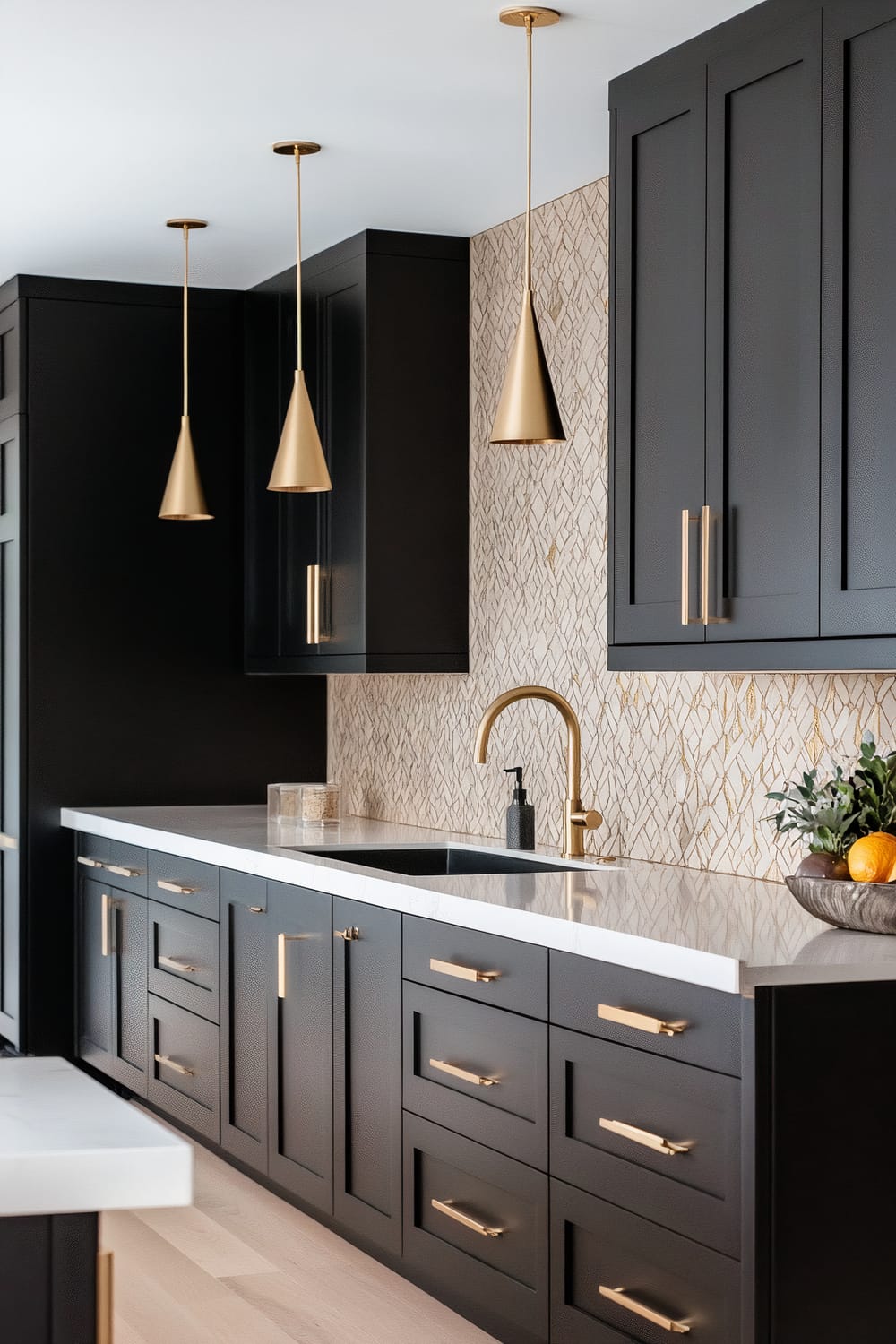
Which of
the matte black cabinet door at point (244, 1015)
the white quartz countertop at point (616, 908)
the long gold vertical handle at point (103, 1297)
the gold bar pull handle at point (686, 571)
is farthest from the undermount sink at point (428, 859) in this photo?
the long gold vertical handle at point (103, 1297)

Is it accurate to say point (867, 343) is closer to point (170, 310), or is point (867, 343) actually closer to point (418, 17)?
point (418, 17)

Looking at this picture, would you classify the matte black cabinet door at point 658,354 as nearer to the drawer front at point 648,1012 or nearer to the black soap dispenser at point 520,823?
the drawer front at point 648,1012

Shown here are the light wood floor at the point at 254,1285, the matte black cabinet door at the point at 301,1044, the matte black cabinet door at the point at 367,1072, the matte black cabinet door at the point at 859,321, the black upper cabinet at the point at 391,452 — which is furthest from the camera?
the black upper cabinet at the point at 391,452

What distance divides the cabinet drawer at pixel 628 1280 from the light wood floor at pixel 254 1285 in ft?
1.43

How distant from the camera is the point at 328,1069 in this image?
11.5ft

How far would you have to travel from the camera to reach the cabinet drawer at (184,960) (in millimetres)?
4160

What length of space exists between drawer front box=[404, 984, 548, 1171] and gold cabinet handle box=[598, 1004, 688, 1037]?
212 millimetres

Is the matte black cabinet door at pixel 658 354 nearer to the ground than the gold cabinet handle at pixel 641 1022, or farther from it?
farther from it

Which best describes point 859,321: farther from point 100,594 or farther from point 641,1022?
point 100,594

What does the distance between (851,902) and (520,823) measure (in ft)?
4.64

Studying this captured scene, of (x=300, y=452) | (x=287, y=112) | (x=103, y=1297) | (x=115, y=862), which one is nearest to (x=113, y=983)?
(x=115, y=862)

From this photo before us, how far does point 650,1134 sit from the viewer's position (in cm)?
245

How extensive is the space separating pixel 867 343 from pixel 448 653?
7.04 ft

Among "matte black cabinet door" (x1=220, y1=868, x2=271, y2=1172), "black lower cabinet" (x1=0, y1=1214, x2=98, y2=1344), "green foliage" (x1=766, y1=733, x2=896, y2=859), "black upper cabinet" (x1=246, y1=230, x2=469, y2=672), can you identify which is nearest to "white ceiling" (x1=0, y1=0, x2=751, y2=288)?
"black upper cabinet" (x1=246, y1=230, x2=469, y2=672)
